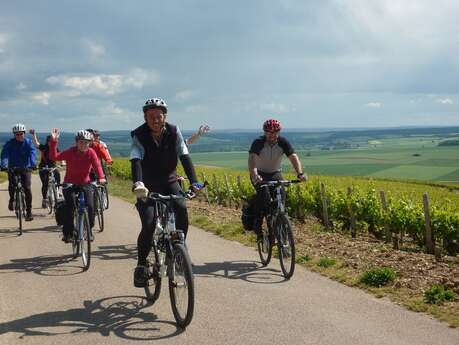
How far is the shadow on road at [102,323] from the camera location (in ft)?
18.9

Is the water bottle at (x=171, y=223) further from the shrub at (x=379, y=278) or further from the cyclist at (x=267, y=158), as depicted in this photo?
the shrub at (x=379, y=278)

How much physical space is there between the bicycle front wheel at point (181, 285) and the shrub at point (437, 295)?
3271mm

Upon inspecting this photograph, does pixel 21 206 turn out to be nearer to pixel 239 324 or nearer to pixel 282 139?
pixel 282 139

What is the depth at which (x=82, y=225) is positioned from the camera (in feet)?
29.8

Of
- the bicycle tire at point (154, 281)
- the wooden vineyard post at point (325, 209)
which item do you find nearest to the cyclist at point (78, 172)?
the bicycle tire at point (154, 281)

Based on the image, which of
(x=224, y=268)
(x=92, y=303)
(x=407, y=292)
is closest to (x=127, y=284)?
(x=92, y=303)

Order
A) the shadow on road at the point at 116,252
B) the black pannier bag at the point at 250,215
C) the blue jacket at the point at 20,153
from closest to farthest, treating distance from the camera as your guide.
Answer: the black pannier bag at the point at 250,215 < the shadow on road at the point at 116,252 < the blue jacket at the point at 20,153

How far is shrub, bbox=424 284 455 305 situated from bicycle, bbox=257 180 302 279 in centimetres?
198

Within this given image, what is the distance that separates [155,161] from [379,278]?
12.6 feet

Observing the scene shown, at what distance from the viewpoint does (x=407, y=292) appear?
24.0 ft

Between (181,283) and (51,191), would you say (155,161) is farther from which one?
(51,191)

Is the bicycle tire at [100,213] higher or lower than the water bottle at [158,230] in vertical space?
lower

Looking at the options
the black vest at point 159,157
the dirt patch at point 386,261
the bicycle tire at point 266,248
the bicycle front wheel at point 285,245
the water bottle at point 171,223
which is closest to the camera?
the water bottle at point 171,223

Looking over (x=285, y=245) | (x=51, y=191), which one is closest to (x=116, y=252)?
(x=285, y=245)
